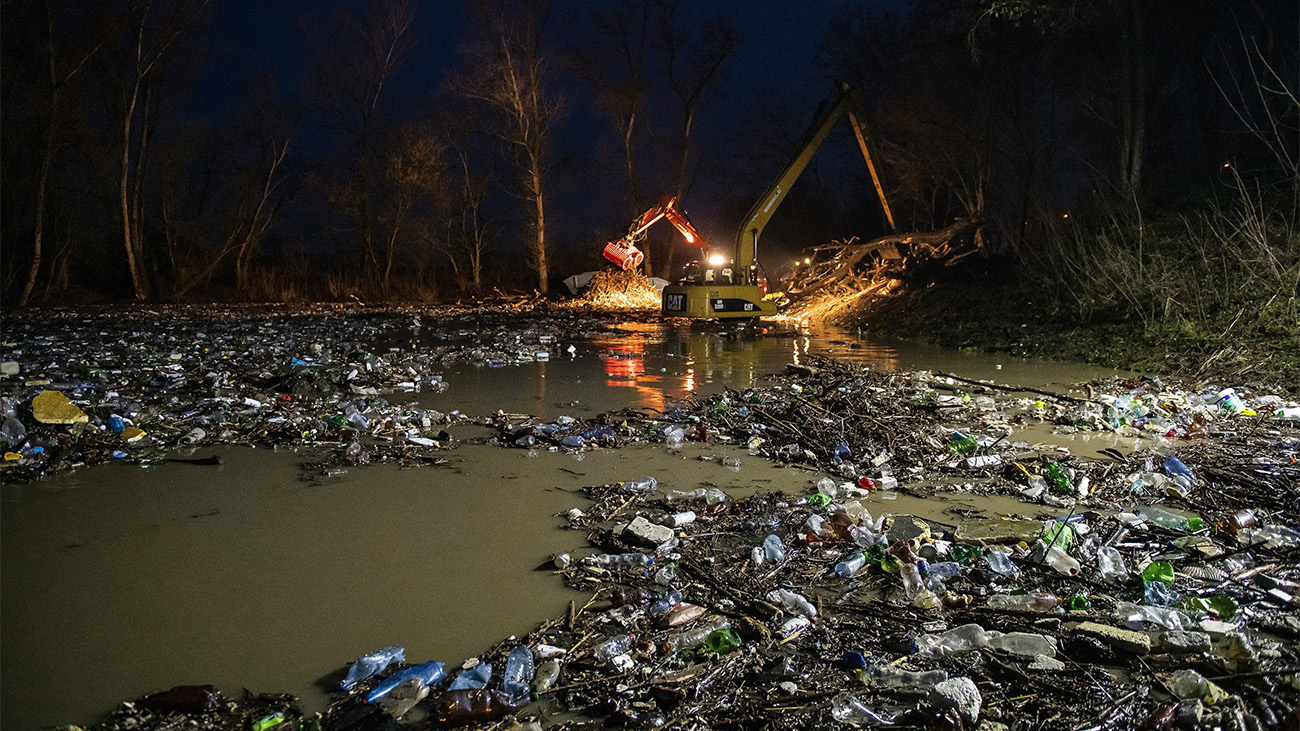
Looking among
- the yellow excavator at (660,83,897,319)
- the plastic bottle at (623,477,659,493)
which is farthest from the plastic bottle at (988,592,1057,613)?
the yellow excavator at (660,83,897,319)

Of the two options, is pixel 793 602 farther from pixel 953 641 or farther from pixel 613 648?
pixel 613 648

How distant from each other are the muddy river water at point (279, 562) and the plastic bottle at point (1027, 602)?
1000 mm

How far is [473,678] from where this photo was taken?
211 centimetres

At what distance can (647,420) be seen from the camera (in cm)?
555

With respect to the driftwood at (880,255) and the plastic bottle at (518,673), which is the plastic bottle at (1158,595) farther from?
the driftwood at (880,255)

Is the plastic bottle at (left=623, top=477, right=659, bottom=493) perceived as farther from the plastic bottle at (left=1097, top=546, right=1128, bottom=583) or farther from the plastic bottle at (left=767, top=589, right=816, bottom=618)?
the plastic bottle at (left=1097, top=546, right=1128, bottom=583)

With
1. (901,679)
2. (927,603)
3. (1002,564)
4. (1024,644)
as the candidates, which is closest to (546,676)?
(901,679)

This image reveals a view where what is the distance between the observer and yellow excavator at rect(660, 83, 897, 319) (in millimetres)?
15023

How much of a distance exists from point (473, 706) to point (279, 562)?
1.45 metres

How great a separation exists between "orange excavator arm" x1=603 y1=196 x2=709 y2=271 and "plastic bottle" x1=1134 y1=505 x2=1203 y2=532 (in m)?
13.6

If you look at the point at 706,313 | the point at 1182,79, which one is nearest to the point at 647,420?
the point at 706,313

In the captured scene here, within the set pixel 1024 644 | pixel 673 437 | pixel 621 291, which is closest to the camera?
pixel 1024 644

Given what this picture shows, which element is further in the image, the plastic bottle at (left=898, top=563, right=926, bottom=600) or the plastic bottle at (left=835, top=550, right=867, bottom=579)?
the plastic bottle at (left=835, top=550, right=867, bottom=579)

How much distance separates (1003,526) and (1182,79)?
18.6m
